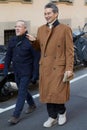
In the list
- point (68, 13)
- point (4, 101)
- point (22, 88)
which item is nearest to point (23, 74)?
point (22, 88)

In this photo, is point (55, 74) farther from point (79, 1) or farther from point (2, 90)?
point (79, 1)

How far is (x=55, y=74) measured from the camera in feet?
19.2

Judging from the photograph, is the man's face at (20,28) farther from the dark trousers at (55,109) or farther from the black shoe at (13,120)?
the black shoe at (13,120)

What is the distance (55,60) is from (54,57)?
5 cm

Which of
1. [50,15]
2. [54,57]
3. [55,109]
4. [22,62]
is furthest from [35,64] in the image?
[50,15]

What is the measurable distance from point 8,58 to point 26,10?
8152 millimetres

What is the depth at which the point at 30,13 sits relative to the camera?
48.2 feet

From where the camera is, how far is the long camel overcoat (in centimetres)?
578

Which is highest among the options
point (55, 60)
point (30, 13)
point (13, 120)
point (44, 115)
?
point (55, 60)

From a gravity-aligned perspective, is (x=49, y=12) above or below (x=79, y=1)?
above

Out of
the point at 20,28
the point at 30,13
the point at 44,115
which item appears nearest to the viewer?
the point at 20,28

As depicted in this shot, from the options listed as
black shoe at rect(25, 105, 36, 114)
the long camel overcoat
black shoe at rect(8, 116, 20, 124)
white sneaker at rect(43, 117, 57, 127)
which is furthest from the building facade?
the long camel overcoat

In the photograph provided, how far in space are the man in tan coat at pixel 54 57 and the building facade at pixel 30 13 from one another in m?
7.53

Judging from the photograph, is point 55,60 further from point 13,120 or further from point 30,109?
point 30,109
